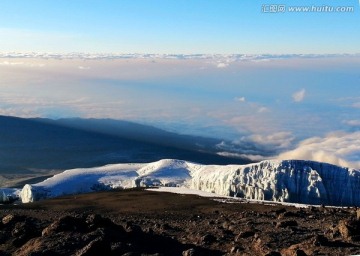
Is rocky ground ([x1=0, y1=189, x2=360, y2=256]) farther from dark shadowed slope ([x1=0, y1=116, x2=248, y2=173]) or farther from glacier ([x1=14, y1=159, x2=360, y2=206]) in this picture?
dark shadowed slope ([x1=0, y1=116, x2=248, y2=173])

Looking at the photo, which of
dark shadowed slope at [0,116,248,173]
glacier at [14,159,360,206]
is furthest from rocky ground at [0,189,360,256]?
dark shadowed slope at [0,116,248,173]

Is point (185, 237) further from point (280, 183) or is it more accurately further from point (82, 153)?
point (82, 153)

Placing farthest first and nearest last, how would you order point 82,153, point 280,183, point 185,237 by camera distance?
Result: point 82,153 < point 280,183 < point 185,237

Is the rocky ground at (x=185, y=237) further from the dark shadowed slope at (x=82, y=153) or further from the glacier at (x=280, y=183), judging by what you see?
the dark shadowed slope at (x=82, y=153)

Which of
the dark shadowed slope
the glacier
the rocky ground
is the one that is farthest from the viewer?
the dark shadowed slope

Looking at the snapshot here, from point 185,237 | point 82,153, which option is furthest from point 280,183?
point 82,153

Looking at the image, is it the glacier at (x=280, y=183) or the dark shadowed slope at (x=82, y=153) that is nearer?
the glacier at (x=280, y=183)

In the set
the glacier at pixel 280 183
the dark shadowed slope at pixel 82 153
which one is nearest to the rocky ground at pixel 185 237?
the glacier at pixel 280 183

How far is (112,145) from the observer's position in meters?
190

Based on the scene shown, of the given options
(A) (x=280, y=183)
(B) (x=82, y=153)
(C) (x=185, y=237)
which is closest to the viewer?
(C) (x=185, y=237)

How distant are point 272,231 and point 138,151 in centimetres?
15937

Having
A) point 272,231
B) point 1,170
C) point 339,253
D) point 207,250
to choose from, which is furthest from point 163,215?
point 1,170

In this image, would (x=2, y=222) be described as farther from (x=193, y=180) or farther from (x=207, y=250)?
(x=193, y=180)

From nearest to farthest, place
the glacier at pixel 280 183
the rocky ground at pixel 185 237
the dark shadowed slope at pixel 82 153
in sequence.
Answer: the rocky ground at pixel 185 237
the glacier at pixel 280 183
the dark shadowed slope at pixel 82 153
